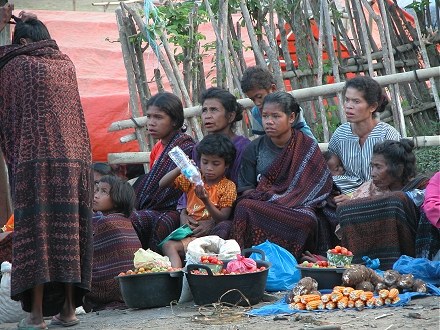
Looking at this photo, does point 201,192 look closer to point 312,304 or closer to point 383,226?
point 383,226

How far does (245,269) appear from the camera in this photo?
18.4 feet

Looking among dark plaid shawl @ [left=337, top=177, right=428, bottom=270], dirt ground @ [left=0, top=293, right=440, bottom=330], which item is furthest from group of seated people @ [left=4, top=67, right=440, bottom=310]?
dirt ground @ [left=0, top=293, right=440, bottom=330]

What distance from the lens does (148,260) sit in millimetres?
6012

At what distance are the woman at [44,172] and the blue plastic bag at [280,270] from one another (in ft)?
4.45

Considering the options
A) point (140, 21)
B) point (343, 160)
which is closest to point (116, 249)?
point (343, 160)

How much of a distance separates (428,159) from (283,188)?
72.8 inches

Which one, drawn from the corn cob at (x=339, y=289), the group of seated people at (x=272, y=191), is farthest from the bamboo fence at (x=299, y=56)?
the corn cob at (x=339, y=289)

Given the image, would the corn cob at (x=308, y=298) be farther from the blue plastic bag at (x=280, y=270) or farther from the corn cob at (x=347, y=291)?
the blue plastic bag at (x=280, y=270)

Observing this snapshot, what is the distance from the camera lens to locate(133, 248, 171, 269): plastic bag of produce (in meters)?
6.00

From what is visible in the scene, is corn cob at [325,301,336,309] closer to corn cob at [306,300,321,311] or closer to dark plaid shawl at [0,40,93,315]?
corn cob at [306,300,321,311]

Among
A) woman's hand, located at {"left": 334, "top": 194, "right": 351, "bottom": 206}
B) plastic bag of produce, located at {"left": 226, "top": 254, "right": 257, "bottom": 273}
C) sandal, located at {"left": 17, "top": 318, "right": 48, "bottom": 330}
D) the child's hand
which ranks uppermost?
the child's hand

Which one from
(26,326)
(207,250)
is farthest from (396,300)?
(26,326)

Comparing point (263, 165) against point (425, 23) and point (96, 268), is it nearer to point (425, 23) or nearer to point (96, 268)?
point (96, 268)

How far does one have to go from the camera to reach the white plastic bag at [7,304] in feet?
19.8
